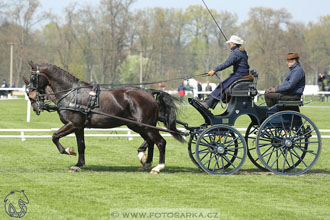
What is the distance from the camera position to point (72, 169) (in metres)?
10.6

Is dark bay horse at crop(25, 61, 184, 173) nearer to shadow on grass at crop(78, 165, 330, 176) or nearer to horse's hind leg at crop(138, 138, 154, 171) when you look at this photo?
horse's hind leg at crop(138, 138, 154, 171)

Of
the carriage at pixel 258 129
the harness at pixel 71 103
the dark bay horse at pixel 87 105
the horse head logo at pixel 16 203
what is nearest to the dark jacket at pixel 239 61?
the carriage at pixel 258 129

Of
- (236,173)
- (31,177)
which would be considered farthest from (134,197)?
(236,173)

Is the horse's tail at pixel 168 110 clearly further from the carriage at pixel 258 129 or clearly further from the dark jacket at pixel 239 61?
the dark jacket at pixel 239 61

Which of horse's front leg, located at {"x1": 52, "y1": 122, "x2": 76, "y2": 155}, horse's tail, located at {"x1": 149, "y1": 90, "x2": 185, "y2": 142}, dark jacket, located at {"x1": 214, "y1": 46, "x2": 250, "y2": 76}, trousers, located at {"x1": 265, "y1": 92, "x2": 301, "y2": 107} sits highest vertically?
dark jacket, located at {"x1": 214, "y1": 46, "x2": 250, "y2": 76}

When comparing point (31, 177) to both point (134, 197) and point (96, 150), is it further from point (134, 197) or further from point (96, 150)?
point (96, 150)

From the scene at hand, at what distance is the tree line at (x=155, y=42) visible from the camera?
64.2 meters

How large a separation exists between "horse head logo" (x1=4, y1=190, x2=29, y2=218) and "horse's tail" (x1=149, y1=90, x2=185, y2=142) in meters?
3.65

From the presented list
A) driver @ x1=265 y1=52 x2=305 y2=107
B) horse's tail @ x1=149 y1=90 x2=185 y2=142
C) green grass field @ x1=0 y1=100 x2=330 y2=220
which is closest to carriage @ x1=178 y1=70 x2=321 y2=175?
driver @ x1=265 y1=52 x2=305 y2=107

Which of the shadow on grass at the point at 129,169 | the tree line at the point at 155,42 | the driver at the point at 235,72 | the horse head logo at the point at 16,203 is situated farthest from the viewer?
the tree line at the point at 155,42

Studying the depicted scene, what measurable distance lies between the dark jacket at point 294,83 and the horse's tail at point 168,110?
1968 millimetres

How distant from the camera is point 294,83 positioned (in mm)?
10461

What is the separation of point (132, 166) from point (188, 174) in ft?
5.34

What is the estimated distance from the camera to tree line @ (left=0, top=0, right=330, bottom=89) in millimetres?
64250
